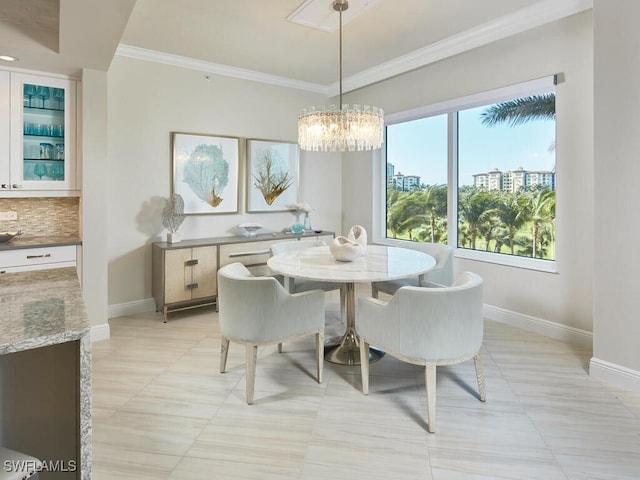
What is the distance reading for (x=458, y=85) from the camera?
3922 millimetres

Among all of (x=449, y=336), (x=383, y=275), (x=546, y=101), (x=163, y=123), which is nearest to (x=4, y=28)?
(x=163, y=123)

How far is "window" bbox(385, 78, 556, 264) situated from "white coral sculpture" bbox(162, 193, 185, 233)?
2.53 metres

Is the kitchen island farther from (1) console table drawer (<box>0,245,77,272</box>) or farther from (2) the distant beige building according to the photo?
(2) the distant beige building

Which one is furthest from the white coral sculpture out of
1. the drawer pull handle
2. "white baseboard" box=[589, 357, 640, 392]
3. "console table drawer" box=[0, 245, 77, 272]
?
"white baseboard" box=[589, 357, 640, 392]

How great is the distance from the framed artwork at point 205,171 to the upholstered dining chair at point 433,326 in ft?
9.30

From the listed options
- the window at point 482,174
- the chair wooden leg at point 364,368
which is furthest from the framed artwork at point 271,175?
the chair wooden leg at point 364,368

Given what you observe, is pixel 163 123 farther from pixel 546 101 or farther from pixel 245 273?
pixel 546 101

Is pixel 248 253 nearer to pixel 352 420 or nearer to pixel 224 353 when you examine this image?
pixel 224 353

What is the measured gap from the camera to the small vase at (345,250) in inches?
110

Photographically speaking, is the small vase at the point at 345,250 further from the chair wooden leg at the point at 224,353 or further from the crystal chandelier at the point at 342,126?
the chair wooden leg at the point at 224,353

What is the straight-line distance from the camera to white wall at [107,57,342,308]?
3873 mm

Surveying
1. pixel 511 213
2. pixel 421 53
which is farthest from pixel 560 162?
pixel 421 53

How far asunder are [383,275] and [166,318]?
7.79ft

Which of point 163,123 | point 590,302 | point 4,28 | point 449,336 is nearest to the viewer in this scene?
point 449,336
